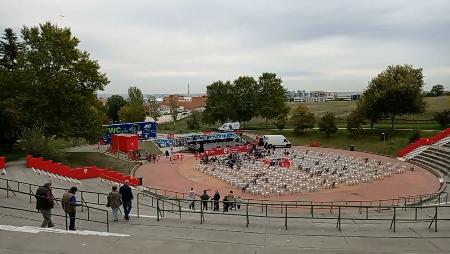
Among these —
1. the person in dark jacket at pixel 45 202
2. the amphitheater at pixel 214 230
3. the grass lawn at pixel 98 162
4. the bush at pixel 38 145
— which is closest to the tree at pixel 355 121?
the amphitheater at pixel 214 230

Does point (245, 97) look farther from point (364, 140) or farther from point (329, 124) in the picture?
point (364, 140)

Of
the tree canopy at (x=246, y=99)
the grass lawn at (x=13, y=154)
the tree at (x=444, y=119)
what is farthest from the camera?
the tree canopy at (x=246, y=99)

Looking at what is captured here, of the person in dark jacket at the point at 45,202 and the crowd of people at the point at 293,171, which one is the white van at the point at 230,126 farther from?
the person in dark jacket at the point at 45,202

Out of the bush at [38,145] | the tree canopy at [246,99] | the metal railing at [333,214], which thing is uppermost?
the tree canopy at [246,99]

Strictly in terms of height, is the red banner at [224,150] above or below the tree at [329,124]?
below

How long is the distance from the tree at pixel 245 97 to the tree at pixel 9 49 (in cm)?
4131

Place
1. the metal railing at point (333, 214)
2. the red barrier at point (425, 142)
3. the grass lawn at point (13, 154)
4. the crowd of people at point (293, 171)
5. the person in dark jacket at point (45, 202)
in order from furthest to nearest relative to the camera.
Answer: the red barrier at point (425, 142) < the grass lawn at point (13, 154) < the crowd of people at point (293, 171) < the metal railing at point (333, 214) < the person in dark jacket at point (45, 202)

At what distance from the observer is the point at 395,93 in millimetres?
54562

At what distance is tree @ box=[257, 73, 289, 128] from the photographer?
77.6 metres

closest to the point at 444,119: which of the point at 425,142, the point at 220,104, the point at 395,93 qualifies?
the point at 395,93

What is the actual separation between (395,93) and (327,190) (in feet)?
101

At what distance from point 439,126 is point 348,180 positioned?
3461 cm

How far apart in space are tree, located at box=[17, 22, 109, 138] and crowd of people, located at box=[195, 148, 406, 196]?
1339 cm

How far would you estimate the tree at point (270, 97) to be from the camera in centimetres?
7756
